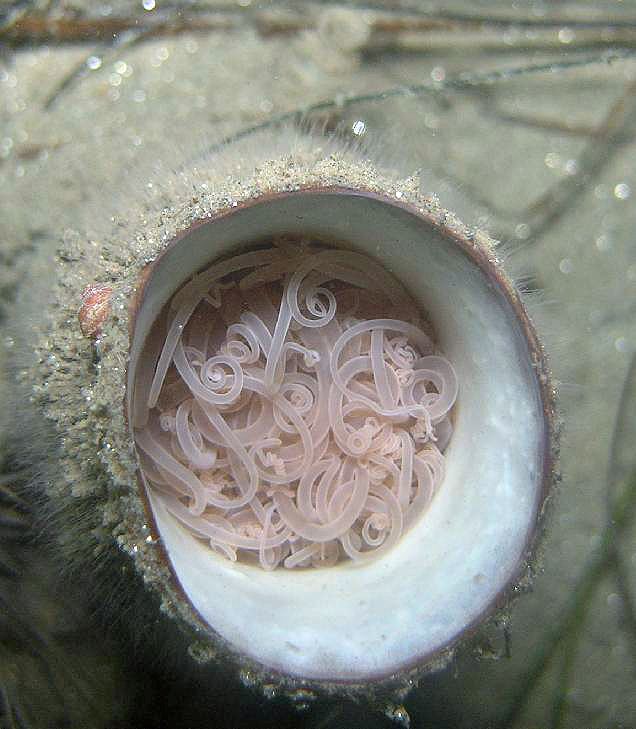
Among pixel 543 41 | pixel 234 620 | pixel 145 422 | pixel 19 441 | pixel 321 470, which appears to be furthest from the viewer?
pixel 543 41

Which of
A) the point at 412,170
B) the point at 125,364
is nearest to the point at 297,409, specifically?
the point at 125,364

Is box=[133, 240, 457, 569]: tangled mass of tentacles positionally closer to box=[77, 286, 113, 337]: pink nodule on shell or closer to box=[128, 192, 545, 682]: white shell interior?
box=[128, 192, 545, 682]: white shell interior

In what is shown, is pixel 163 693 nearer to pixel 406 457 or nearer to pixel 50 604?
pixel 50 604

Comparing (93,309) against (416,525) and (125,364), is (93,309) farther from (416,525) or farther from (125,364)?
(416,525)

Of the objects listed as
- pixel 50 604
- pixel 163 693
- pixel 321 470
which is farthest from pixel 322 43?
pixel 163 693

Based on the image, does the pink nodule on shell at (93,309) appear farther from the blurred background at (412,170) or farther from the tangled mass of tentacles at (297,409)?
the blurred background at (412,170)
